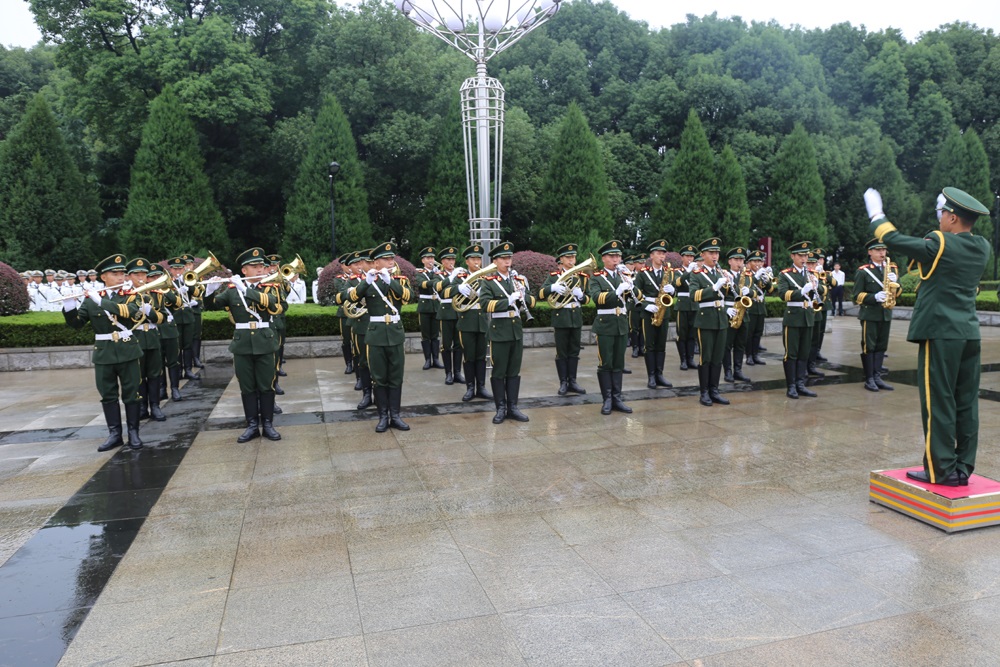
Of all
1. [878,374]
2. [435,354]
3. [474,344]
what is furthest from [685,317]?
[435,354]

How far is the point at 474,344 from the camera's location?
30.7 ft

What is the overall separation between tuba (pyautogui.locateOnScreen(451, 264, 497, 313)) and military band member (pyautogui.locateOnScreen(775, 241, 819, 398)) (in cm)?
397

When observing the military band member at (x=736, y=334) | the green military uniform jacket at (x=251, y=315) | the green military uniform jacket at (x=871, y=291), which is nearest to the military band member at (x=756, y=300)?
the military band member at (x=736, y=334)

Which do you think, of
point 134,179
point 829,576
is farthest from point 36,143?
point 829,576

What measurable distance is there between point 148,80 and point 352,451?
23.1 meters

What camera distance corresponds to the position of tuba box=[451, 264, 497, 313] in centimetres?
833

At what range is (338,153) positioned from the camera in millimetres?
24000

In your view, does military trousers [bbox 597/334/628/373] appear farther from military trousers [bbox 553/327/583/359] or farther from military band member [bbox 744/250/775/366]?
military band member [bbox 744/250/775/366]

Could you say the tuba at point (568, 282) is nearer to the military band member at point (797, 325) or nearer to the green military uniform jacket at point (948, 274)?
the military band member at point (797, 325)

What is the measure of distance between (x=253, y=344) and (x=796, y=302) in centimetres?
673

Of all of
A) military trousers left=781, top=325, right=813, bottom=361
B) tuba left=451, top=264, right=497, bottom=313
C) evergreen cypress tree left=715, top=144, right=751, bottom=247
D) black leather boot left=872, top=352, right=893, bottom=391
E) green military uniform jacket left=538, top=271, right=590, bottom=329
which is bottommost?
black leather boot left=872, top=352, right=893, bottom=391

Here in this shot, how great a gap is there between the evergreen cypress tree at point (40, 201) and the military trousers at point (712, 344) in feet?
75.0

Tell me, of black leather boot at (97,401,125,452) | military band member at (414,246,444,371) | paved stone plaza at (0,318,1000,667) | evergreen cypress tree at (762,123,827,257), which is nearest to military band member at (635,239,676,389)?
paved stone plaza at (0,318,1000,667)

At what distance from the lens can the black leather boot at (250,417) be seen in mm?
7301
